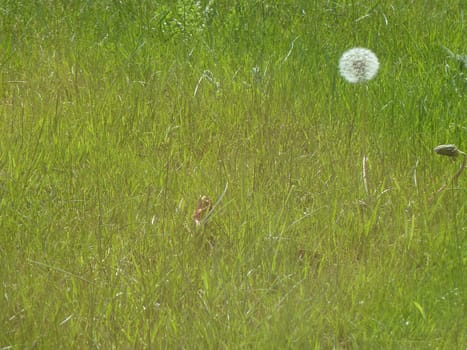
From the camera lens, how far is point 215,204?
3.15m

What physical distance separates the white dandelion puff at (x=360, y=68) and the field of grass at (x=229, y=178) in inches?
3.1

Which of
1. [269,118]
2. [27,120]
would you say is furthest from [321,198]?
[27,120]

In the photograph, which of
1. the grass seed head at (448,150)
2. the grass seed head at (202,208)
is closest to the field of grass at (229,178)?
the grass seed head at (202,208)

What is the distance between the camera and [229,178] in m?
3.33

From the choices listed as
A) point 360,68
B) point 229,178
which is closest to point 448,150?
point 229,178

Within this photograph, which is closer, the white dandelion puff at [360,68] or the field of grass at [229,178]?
the field of grass at [229,178]

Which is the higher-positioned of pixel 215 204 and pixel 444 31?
pixel 444 31

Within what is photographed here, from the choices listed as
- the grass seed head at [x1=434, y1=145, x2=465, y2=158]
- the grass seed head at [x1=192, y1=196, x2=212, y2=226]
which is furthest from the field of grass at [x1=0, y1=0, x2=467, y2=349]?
the grass seed head at [x1=434, y1=145, x2=465, y2=158]

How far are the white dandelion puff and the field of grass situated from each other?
78 mm

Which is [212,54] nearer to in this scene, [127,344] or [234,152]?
[234,152]

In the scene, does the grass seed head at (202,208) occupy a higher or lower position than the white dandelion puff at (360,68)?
lower

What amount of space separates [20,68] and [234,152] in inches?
53.7

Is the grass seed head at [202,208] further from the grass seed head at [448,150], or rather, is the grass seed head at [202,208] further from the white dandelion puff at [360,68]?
the white dandelion puff at [360,68]

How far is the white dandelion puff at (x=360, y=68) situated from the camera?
393cm
